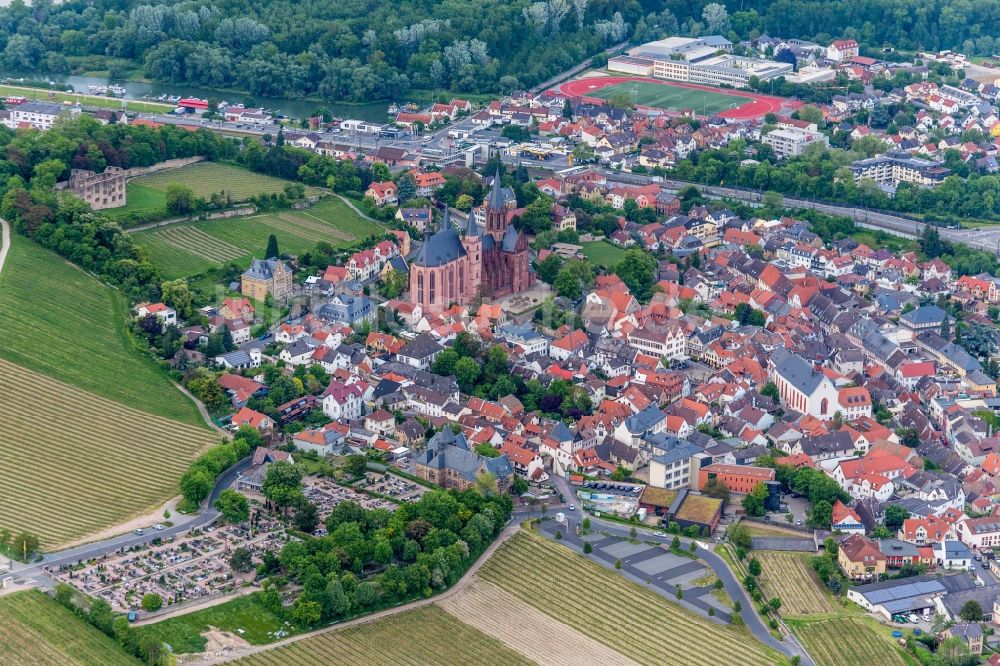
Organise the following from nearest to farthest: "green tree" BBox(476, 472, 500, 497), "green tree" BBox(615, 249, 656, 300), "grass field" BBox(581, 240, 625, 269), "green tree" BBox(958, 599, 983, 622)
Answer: "green tree" BBox(958, 599, 983, 622)
"green tree" BBox(476, 472, 500, 497)
"green tree" BBox(615, 249, 656, 300)
"grass field" BBox(581, 240, 625, 269)

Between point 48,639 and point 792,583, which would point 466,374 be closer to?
point 792,583

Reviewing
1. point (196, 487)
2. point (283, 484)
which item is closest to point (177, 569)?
point (196, 487)

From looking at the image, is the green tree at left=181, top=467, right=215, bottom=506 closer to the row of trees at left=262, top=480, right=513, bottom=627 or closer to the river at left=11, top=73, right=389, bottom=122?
the row of trees at left=262, top=480, right=513, bottom=627

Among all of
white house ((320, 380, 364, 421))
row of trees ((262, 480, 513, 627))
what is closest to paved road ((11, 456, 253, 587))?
row of trees ((262, 480, 513, 627))

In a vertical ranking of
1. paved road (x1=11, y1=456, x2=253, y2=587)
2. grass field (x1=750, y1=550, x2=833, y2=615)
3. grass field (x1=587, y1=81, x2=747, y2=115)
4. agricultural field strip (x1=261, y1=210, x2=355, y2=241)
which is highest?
grass field (x1=587, y1=81, x2=747, y2=115)

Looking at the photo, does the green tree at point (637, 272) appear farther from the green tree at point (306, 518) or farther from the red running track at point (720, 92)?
the red running track at point (720, 92)

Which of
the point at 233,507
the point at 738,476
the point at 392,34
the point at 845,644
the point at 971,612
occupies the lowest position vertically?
the point at 845,644

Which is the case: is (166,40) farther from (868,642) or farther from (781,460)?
(868,642)

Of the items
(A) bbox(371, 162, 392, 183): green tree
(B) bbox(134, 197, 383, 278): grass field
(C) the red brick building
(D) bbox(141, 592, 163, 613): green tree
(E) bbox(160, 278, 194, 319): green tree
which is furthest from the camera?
(A) bbox(371, 162, 392, 183): green tree
